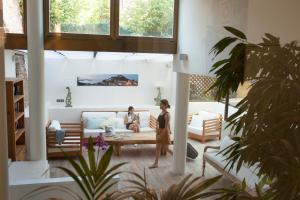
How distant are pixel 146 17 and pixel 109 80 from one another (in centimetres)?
295

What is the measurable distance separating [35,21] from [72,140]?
2.12 meters

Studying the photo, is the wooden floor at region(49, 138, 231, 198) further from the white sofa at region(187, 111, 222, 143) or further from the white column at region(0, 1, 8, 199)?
the white column at region(0, 1, 8, 199)

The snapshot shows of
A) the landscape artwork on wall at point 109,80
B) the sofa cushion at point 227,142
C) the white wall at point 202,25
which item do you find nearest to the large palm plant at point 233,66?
the sofa cushion at point 227,142

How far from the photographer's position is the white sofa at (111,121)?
20.3 ft

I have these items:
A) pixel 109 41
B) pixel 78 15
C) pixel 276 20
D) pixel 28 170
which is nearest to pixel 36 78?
pixel 78 15

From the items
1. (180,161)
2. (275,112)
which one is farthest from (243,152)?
(180,161)

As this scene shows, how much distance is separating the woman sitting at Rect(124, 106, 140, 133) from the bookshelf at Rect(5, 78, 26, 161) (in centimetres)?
219

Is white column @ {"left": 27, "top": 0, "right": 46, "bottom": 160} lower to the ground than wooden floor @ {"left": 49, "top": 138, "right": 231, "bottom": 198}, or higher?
higher

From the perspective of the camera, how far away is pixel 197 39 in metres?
4.12

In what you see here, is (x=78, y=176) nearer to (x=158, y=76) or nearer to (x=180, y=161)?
(x=180, y=161)

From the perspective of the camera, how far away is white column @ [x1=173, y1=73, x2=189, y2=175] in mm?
5316

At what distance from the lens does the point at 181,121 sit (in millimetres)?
5387

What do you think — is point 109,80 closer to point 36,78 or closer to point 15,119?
point 36,78

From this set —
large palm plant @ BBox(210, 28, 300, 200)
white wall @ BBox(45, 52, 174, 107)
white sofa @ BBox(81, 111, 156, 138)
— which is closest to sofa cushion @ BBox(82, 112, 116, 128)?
white sofa @ BBox(81, 111, 156, 138)
